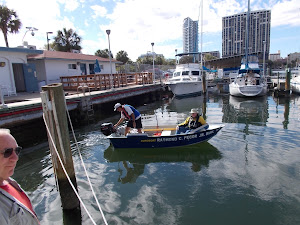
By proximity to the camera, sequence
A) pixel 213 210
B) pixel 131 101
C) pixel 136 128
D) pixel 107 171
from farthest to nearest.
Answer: pixel 131 101 < pixel 136 128 < pixel 107 171 < pixel 213 210

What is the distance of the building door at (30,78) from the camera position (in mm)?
18375

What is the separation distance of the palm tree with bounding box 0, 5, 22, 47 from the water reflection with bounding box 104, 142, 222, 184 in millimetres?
23512

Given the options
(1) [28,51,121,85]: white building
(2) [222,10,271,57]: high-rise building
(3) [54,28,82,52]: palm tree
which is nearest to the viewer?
(1) [28,51,121,85]: white building

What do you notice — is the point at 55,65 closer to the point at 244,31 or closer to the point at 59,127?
the point at 59,127

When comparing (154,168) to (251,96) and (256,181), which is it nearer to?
(256,181)

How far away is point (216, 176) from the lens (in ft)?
23.3

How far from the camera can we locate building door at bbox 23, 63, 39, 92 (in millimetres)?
18375

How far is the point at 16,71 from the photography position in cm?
1864

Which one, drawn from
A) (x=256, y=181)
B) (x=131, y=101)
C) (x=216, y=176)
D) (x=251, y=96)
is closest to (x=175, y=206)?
(x=216, y=176)

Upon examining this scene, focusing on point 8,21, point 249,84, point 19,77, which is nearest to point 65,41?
point 8,21

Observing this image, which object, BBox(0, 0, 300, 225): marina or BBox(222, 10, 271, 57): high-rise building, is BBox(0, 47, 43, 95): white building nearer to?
BBox(0, 0, 300, 225): marina

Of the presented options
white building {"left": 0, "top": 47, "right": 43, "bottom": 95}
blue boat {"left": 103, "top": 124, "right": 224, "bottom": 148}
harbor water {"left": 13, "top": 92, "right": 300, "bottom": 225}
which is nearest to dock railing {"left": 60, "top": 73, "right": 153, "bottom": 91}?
white building {"left": 0, "top": 47, "right": 43, "bottom": 95}

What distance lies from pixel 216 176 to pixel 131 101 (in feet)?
57.0

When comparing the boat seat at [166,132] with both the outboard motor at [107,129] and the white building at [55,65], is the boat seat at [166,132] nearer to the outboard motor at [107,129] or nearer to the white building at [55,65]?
the outboard motor at [107,129]
